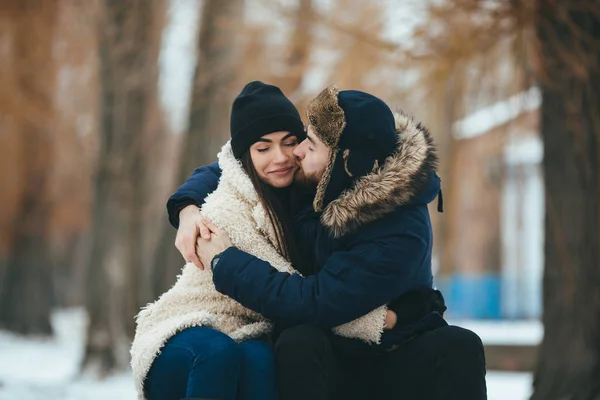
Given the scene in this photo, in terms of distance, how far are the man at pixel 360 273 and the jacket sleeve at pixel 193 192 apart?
34cm

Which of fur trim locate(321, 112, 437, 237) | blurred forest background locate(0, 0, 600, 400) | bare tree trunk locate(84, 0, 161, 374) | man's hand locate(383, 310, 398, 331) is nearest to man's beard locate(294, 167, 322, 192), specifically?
fur trim locate(321, 112, 437, 237)

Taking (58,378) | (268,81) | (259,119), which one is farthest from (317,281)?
(58,378)

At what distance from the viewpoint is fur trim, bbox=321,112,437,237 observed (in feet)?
11.0

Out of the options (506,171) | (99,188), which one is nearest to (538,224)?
(506,171)

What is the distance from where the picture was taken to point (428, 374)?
3367mm

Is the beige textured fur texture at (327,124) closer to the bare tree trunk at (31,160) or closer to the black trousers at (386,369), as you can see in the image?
the black trousers at (386,369)

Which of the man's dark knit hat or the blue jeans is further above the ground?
the man's dark knit hat

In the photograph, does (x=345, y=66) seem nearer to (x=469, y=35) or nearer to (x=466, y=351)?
(x=469, y=35)

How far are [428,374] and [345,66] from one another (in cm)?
548

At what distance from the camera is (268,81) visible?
33.2 feet

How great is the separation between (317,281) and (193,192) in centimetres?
76

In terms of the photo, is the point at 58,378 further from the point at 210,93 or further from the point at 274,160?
the point at 274,160

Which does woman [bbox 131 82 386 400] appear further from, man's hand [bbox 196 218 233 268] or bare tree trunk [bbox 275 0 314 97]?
bare tree trunk [bbox 275 0 314 97]

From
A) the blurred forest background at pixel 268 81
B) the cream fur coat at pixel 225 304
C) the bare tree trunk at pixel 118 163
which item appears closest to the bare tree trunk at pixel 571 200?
the blurred forest background at pixel 268 81
